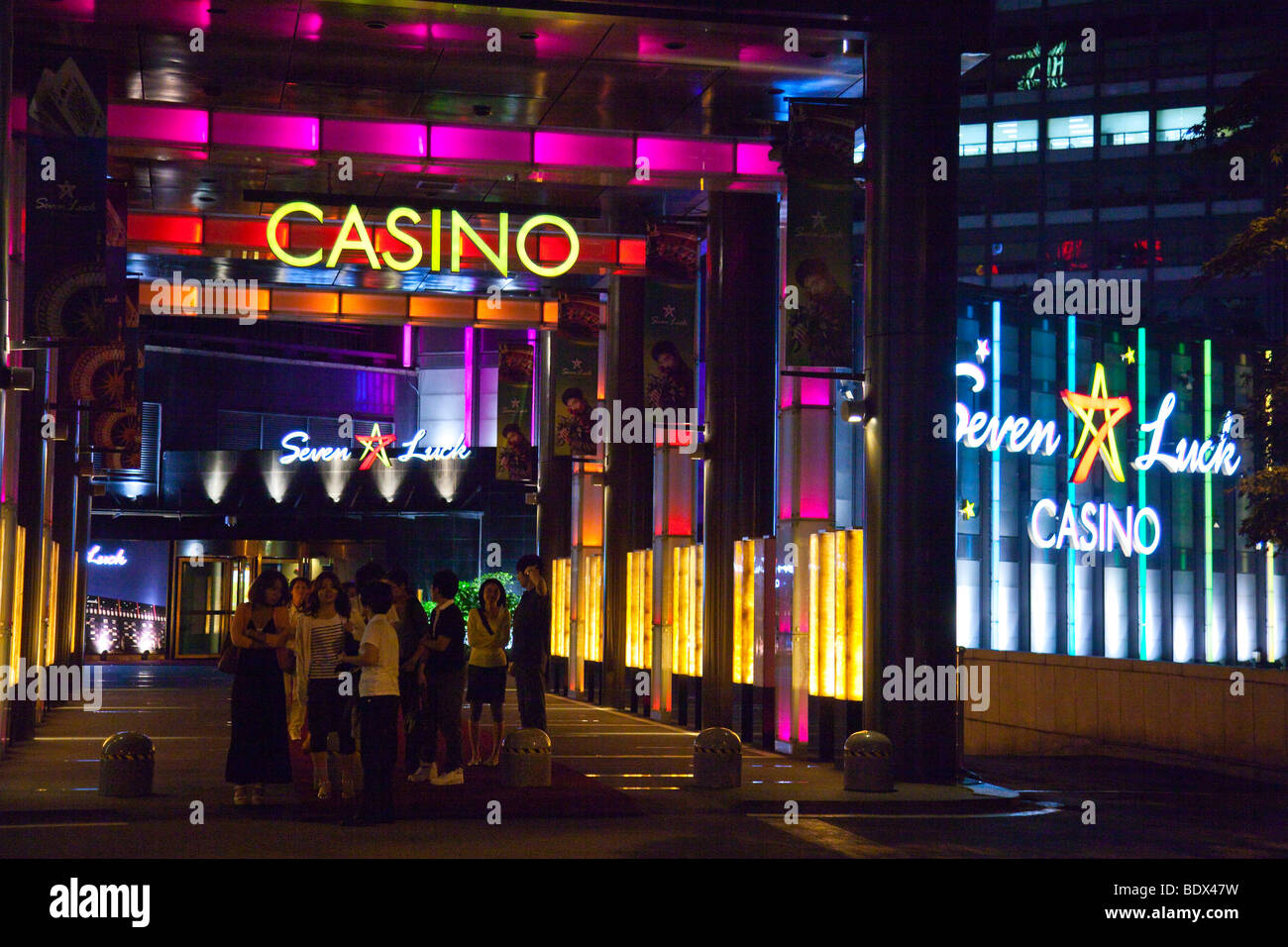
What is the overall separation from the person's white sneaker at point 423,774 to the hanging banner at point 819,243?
5.32m

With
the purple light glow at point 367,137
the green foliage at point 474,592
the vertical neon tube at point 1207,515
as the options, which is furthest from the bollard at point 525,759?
the vertical neon tube at point 1207,515

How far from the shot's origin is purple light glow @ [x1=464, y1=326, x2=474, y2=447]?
54.2 m

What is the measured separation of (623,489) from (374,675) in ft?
51.0

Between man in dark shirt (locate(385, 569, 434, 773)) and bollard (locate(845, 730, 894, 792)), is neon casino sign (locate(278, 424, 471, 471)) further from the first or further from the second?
bollard (locate(845, 730, 894, 792))

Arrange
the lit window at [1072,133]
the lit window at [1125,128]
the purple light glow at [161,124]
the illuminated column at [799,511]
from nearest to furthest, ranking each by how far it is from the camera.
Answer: the purple light glow at [161,124]
the illuminated column at [799,511]
the lit window at [1072,133]
the lit window at [1125,128]

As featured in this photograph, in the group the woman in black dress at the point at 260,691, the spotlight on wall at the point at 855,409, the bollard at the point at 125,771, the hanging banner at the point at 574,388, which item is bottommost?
the bollard at the point at 125,771

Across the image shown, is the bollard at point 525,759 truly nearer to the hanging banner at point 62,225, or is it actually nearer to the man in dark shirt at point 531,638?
the man in dark shirt at point 531,638

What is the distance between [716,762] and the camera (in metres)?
14.7

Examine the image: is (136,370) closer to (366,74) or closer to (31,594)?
(31,594)

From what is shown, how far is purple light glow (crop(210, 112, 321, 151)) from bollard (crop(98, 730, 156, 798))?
804cm

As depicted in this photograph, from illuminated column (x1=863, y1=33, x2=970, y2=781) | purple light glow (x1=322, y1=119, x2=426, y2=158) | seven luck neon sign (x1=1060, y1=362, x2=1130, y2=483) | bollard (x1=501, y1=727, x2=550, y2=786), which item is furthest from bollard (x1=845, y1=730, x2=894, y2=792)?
seven luck neon sign (x1=1060, y1=362, x2=1130, y2=483)

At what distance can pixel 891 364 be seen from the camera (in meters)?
15.8

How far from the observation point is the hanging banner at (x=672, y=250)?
858 inches

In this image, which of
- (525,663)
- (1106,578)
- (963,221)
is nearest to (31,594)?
(525,663)
